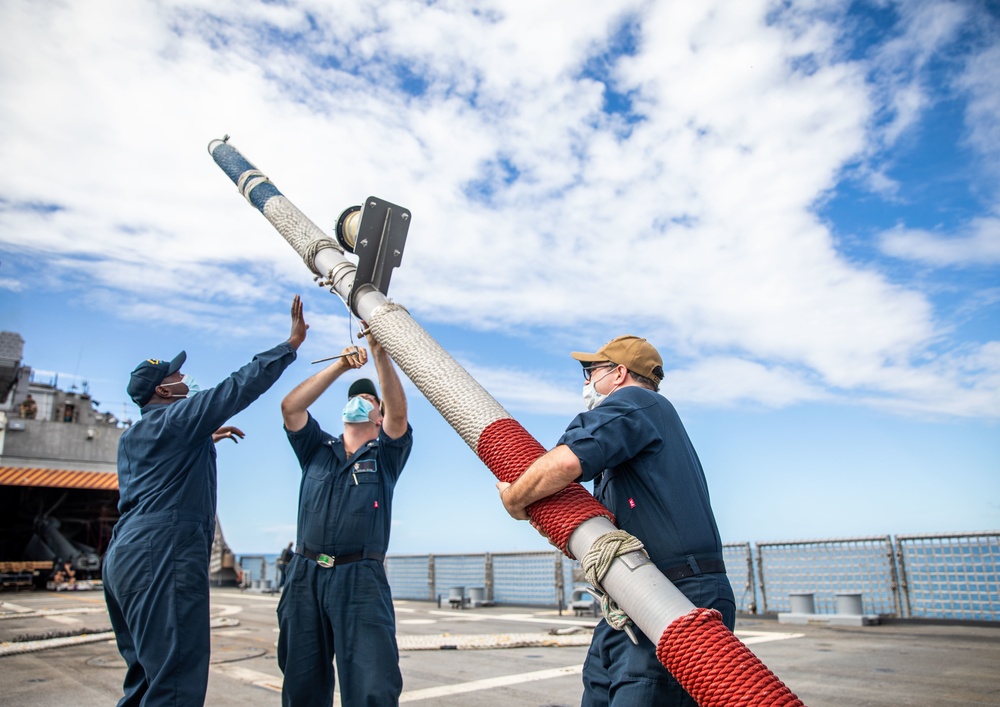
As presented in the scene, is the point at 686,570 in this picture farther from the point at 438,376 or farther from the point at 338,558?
the point at 338,558

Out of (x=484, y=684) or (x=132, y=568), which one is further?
(x=484, y=684)

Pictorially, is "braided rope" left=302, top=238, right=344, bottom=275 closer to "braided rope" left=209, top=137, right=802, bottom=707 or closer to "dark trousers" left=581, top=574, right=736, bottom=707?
"braided rope" left=209, top=137, right=802, bottom=707

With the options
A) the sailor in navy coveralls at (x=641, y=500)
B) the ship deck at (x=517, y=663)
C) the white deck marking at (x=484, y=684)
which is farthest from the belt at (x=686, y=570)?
the white deck marking at (x=484, y=684)

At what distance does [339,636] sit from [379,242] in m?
2.01

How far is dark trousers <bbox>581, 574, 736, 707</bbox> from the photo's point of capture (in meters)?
2.18

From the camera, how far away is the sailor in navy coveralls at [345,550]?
11.7ft

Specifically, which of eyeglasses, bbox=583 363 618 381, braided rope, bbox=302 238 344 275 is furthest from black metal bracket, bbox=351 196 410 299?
eyeglasses, bbox=583 363 618 381

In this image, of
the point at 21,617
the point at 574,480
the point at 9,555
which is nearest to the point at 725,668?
the point at 574,480

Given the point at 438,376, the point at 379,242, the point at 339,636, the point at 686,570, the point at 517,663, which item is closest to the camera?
the point at 686,570

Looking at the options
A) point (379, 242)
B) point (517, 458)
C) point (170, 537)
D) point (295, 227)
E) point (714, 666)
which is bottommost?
point (714, 666)

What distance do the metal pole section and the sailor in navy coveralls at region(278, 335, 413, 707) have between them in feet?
1.32

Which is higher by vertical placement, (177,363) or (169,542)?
(177,363)

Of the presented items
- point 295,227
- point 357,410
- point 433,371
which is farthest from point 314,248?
point 357,410

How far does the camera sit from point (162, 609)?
3.35m
